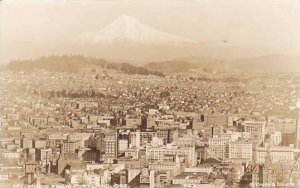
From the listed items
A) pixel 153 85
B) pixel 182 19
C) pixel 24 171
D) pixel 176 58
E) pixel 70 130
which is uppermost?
pixel 182 19

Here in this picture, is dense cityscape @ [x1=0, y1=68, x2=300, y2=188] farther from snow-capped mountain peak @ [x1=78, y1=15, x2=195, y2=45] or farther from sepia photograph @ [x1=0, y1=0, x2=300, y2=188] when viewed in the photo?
snow-capped mountain peak @ [x1=78, y1=15, x2=195, y2=45]

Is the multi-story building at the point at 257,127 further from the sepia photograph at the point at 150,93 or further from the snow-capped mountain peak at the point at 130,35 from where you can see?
the snow-capped mountain peak at the point at 130,35

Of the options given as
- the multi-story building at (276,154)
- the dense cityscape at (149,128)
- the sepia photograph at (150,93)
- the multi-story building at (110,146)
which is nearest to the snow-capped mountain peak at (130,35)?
the sepia photograph at (150,93)

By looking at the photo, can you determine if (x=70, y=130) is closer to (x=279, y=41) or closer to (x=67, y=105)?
(x=67, y=105)

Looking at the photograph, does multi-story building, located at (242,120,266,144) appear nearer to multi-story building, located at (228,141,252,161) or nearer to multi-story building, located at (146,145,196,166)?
multi-story building, located at (228,141,252,161)

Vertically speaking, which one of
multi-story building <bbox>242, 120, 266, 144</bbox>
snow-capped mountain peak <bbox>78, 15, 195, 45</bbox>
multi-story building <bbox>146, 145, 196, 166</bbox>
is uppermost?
snow-capped mountain peak <bbox>78, 15, 195, 45</bbox>

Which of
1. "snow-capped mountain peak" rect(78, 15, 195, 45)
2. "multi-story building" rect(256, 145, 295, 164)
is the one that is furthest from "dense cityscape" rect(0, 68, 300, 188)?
"snow-capped mountain peak" rect(78, 15, 195, 45)

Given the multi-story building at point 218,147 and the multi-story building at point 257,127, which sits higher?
the multi-story building at point 257,127

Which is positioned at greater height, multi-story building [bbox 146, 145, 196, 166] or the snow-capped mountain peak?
the snow-capped mountain peak

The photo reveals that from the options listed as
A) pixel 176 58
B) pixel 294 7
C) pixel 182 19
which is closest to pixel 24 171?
pixel 176 58
